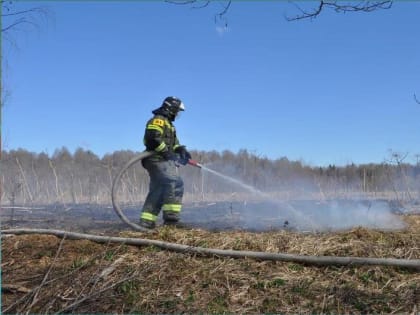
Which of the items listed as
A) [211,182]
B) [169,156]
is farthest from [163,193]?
[211,182]

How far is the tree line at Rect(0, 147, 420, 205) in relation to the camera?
2094 cm

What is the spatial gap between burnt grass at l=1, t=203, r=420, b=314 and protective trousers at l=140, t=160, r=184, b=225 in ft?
6.02

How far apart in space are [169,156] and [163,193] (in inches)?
23.5

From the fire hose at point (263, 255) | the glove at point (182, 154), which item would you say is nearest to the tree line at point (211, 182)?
the glove at point (182, 154)

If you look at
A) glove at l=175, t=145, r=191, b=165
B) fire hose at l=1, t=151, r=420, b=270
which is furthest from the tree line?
fire hose at l=1, t=151, r=420, b=270

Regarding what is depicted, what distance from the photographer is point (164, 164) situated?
713 centimetres

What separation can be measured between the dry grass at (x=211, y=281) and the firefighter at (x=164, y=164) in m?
1.85

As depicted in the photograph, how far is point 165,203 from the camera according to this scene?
6.94 m

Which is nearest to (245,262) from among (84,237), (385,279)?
(385,279)

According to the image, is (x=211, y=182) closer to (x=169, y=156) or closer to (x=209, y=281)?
(x=169, y=156)

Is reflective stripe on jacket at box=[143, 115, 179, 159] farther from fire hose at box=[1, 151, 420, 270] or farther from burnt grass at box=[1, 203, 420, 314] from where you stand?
burnt grass at box=[1, 203, 420, 314]

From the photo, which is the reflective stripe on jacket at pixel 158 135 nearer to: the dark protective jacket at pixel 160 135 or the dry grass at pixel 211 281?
the dark protective jacket at pixel 160 135

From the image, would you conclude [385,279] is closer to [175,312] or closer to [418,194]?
[175,312]

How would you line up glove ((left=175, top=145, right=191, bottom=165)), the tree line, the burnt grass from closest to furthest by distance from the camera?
the burnt grass
glove ((left=175, top=145, right=191, bottom=165))
the tree line
